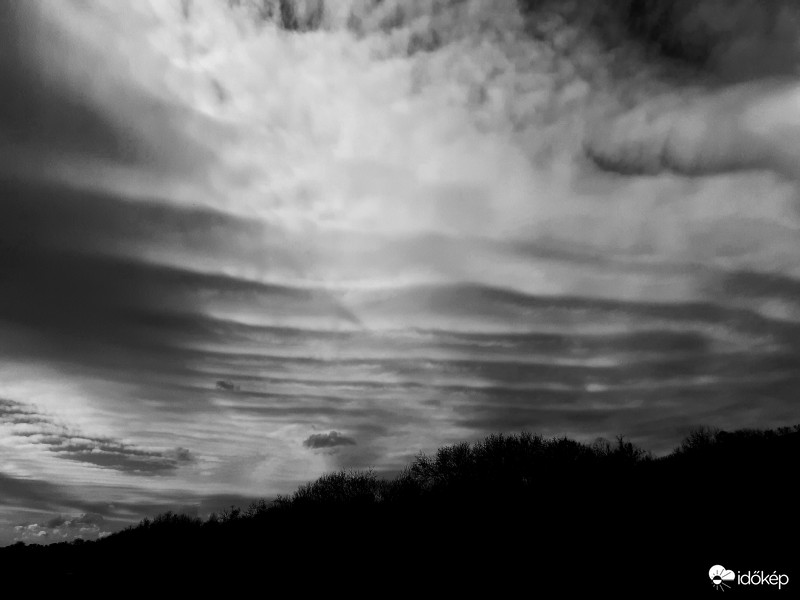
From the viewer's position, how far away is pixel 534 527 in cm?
2880

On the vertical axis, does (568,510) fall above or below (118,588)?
above

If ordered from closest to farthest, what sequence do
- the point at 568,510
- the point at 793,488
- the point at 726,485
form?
the point at 793,488
the point at 726,485
the point at 568,510

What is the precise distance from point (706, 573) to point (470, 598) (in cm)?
962

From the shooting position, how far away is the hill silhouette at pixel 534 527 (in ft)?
63.6

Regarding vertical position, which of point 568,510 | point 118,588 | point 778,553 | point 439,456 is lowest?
point 118,588

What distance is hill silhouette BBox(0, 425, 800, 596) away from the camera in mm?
19391

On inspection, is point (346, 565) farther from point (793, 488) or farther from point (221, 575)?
point (793, 488)

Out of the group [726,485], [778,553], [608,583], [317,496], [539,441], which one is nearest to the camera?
[778,553]

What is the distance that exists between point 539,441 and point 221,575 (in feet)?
99.5

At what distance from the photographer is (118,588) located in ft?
110

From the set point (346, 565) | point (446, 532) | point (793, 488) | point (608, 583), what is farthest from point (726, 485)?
Result: point (346, 565)

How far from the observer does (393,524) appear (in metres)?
39.9

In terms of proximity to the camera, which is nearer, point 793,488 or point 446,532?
point 793,488

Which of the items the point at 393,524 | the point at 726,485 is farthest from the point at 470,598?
the point at 393,524
